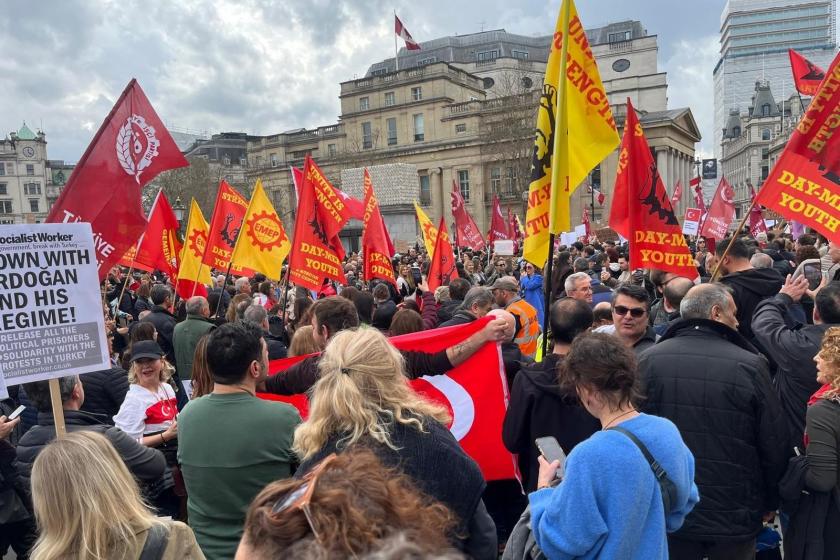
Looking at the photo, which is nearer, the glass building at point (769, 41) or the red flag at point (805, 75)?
the red flag at point (805, 75)

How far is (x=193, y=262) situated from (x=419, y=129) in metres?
55.2

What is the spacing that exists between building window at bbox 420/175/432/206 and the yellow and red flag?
171 feet

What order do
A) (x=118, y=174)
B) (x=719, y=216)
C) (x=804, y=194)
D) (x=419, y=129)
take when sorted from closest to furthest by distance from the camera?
1. (x=804, y=194)
2. (x=118, y=174)
3. (x=719, y=216)
4. (x=419, y=129)

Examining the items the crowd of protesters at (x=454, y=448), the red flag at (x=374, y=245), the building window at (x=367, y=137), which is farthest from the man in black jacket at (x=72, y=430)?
the building window at (x=367, y=137)

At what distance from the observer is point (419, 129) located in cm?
6344

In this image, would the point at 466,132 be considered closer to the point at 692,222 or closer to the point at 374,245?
the point at 692,222

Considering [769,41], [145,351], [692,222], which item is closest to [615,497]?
[145,351]

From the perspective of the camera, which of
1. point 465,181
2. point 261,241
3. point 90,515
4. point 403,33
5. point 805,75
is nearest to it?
point 90,515

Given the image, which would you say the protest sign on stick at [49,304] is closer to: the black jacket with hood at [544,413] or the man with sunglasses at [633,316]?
the black jacket with hood at [544,413]

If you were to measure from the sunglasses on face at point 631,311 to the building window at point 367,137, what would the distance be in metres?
64.0

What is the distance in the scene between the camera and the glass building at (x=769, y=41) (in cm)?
10525

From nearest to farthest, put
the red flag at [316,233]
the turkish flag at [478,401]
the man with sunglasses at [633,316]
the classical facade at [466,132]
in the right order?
the turkish flag at [478,401] < the man with sunglasses at [633,316] < the red flag at [316,233] < the classical facade at [466,132]

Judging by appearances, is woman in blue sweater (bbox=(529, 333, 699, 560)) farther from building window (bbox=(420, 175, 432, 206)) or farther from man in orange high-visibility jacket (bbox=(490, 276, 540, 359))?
building window (bbox=(420, 175, 432, 206))

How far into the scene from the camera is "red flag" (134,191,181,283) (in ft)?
34.8
